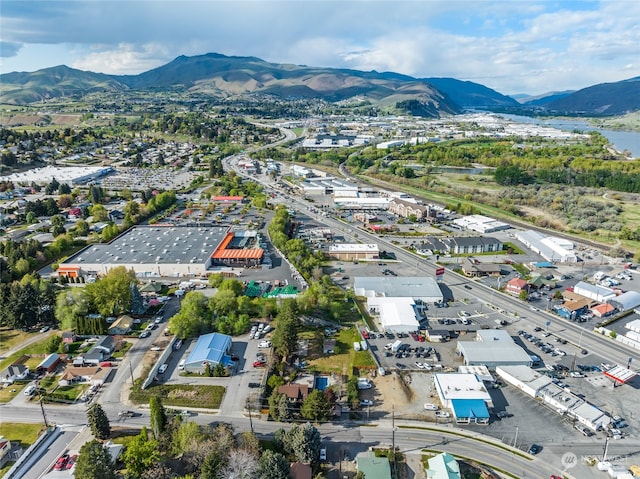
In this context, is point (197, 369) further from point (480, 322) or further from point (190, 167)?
point (190, 167)

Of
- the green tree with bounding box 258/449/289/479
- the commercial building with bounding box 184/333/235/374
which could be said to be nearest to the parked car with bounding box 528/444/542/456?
the green tree with bounding box 258/449/289/479

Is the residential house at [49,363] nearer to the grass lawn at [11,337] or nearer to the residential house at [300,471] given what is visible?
the grass lawn at [11,337]

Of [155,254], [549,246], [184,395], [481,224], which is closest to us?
[184,395]

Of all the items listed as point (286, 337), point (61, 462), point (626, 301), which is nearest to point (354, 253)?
point (286, 337)

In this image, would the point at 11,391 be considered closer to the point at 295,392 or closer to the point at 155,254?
the point at 295,392

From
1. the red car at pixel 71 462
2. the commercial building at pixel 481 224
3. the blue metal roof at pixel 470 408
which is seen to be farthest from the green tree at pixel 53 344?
the commercial building at pixel 481 224

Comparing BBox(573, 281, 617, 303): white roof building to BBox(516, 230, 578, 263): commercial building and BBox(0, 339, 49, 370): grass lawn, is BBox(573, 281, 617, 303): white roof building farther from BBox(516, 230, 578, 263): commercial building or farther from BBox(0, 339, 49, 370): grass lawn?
BBox(0, 339, 49, 370): grass lawn
